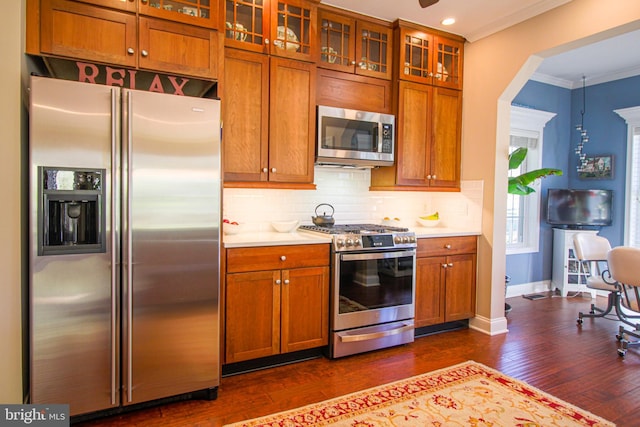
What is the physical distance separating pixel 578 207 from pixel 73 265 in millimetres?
5725

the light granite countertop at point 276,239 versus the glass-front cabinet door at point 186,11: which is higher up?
the glass-front cabinet door at point 186,11

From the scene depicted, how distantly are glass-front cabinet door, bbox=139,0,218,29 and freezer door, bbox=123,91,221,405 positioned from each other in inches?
23.7

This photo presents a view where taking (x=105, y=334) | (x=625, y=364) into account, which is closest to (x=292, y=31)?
(x=105, y=334)

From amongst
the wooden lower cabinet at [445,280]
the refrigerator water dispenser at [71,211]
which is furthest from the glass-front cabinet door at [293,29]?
the wooden lower cabinet at [445,280]

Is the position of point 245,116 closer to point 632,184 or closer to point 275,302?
→ point 275,302

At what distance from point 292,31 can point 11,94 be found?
1.99 metres

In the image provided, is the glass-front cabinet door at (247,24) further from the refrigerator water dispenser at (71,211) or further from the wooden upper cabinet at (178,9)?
the refrigerator water dispenser at (71,211)

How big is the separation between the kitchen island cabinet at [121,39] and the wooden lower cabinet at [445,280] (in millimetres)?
2321

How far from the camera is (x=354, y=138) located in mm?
3379

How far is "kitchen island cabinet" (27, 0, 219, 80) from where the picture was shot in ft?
6.99

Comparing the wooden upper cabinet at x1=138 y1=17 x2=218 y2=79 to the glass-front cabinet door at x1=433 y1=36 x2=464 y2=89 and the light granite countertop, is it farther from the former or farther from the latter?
the glass-front cabinet door at x1=433 y1=36 x2=464 y2=89

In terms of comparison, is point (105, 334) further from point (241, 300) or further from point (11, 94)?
point (11, 94)

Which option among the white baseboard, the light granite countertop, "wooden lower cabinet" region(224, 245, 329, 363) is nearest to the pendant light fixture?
the white baseboard

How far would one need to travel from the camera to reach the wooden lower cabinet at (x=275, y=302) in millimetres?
2639
